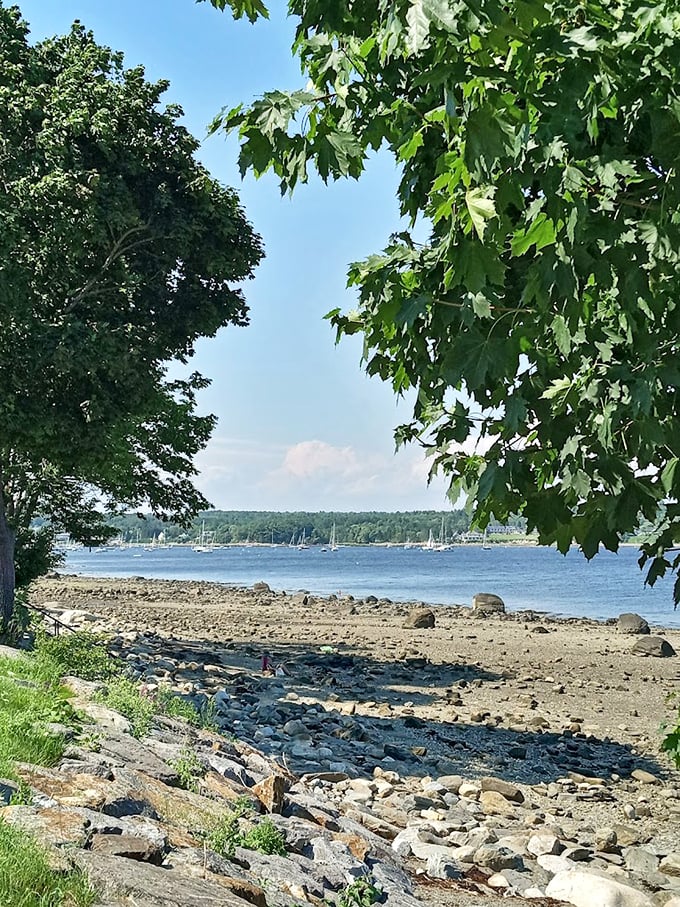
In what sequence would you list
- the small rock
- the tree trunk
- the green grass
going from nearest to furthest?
the green grass < the small rock < the tree trunk

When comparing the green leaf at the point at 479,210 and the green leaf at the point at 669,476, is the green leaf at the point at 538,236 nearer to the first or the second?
the green leaf at the point at 479,210

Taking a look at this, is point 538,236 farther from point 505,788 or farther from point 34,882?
point 505,788

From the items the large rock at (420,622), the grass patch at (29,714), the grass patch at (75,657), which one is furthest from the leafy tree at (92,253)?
the large rock at (420,622)

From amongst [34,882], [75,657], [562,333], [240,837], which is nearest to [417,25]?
[562,333]

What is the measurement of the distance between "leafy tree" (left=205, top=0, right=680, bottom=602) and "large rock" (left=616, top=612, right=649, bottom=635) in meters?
36.8

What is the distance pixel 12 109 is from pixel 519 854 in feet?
43.6

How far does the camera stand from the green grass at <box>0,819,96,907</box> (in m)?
3.63

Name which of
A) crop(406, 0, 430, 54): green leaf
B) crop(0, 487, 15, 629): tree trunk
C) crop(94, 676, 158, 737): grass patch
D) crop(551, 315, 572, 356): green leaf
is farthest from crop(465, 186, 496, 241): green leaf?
crop(0, 487, 15, 629): tree trunk

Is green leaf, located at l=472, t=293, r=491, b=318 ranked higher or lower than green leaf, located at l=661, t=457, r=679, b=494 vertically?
higher

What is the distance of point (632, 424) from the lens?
3922 millimetres

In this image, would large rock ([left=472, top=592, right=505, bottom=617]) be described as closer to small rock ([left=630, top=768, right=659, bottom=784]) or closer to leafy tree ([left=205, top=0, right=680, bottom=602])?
small rock ([left=630, top=768, right=659, bottom=784])

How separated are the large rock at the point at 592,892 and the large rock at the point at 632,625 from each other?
32.6 m

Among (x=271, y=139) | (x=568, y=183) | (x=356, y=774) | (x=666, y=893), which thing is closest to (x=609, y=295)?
(x=568, y=183)

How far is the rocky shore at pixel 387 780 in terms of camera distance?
5.34 meters
